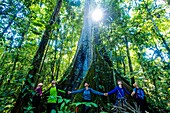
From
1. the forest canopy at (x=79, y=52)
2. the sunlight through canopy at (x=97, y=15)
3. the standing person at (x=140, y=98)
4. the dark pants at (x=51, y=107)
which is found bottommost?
the dark pants at (x=51, y=107)

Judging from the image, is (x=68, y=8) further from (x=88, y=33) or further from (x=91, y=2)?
(x=88, y=33)

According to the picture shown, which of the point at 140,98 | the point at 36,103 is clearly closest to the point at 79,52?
the point at 36,103

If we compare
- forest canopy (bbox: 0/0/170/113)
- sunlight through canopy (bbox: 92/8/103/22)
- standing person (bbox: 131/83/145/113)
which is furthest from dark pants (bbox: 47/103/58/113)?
sunlight through canopy (bbox: 92/8/103/22)

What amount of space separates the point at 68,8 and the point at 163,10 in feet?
23.1

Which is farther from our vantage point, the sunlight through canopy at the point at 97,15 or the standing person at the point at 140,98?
the sunlight through canopy at the point at 97,15

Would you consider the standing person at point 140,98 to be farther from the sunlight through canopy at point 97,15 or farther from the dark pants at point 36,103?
the sunlight through canopy at point 97,15

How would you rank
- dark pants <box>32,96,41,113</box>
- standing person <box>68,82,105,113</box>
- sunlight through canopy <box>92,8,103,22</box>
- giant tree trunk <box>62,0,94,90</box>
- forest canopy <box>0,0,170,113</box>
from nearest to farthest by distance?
1. forest canopy <box>0,0,170,113</box>
2. standing person <box>68,82,105,113</box>
3. dark pants <box>32,96,41,113</box>
4. giant tree trunk <box>62,0,94,90</box>
5. sunlight through canopy <box>92,8,103,22</box>

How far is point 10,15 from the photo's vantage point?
120 inches

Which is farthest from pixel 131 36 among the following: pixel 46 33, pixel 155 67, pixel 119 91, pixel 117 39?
pixel 46 33

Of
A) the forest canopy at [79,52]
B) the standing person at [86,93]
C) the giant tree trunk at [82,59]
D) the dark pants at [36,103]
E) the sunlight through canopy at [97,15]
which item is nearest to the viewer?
the forest canopy at [79,52]

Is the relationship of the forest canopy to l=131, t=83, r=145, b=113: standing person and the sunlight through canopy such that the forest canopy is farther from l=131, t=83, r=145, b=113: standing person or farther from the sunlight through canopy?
l=131, t=83, r=145, b=113: standing person

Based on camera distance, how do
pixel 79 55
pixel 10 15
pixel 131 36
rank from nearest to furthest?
pixel 10 15, pixel 131 36, pixel 79 55

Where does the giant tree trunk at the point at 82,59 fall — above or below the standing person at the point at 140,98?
above

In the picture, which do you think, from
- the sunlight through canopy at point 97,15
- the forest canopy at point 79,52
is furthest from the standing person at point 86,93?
the sunlight through canopy at point 97,15
